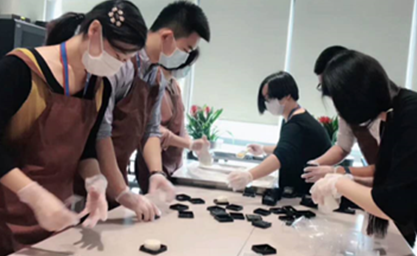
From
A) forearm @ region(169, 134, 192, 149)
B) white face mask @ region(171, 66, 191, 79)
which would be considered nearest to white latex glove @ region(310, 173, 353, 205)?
white face mask @ region(171, 66, 191, 79)

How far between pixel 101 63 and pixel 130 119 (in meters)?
0.45

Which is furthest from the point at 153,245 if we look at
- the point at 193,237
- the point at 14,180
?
the point at 14,180

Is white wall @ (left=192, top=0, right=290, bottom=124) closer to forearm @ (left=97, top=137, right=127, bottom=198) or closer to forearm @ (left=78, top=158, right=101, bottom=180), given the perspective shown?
forearm @ (left=97, top=137, right=127, bottom=198)

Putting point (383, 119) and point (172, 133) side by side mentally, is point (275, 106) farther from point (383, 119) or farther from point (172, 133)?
point (383, 119)

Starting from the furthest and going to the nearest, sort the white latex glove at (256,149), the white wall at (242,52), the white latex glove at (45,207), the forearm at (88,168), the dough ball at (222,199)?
the white wall at (242,52) < the white latex glove at (256,149) < the dough ball at (222,199) < the forearm at (88,168) < the white latex glove at (45,207)

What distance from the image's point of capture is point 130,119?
1.57 m

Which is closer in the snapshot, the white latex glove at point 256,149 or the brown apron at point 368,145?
the brown apron at point 368,145

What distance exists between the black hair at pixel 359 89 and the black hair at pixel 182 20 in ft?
2.12

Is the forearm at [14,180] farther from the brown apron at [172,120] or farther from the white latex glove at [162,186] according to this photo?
the brown apron at [172,120]

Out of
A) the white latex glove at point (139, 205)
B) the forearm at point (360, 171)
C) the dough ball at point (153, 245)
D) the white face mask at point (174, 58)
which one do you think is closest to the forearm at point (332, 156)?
the forearm at point (360, 171)

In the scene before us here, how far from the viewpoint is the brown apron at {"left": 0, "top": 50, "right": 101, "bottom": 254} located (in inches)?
42.6

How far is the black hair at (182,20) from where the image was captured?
1.59 meters

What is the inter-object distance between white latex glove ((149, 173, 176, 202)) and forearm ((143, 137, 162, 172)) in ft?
0.29

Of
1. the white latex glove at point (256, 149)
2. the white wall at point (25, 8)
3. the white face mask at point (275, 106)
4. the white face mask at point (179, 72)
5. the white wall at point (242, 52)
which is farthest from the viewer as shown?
the white wall at point (242, 52)
